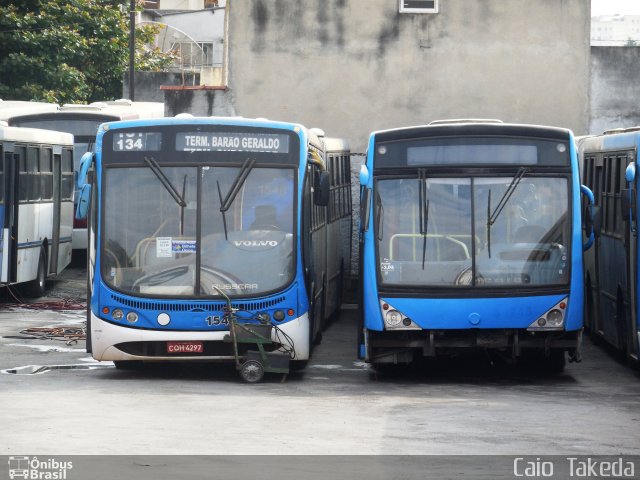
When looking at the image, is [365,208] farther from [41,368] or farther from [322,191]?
[41,368]

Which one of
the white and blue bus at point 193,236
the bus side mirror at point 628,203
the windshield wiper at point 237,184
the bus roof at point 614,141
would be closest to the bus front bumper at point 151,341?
the white and blue bus at point 193,236

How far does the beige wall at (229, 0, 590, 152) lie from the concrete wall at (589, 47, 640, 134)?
245mm

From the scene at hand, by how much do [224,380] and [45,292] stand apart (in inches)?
498

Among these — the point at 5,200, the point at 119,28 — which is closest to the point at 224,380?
the point at 5,200

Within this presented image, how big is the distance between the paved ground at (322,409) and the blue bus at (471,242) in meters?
0.62

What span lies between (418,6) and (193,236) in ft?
50.9

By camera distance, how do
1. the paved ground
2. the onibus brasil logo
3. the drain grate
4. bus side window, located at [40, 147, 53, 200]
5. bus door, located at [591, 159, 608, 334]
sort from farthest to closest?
bus side window, located at [40, 147, 53, 200] < bus door, located at [591, 159, 608, 334] < the drain grate < the paved ground < the onibus brasil logo

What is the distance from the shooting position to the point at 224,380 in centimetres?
1628

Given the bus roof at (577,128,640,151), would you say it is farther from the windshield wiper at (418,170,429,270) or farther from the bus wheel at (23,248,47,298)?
the bus wheel at (23,248,47,298)

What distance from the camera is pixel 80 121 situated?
31.2 m

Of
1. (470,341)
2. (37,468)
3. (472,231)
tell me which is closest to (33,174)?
(472,231)

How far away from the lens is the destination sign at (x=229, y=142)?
53.0 feet

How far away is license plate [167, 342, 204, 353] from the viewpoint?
52.0 ft

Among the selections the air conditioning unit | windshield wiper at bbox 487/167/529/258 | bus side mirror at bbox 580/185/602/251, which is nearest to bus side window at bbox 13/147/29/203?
the air conditioning unit
